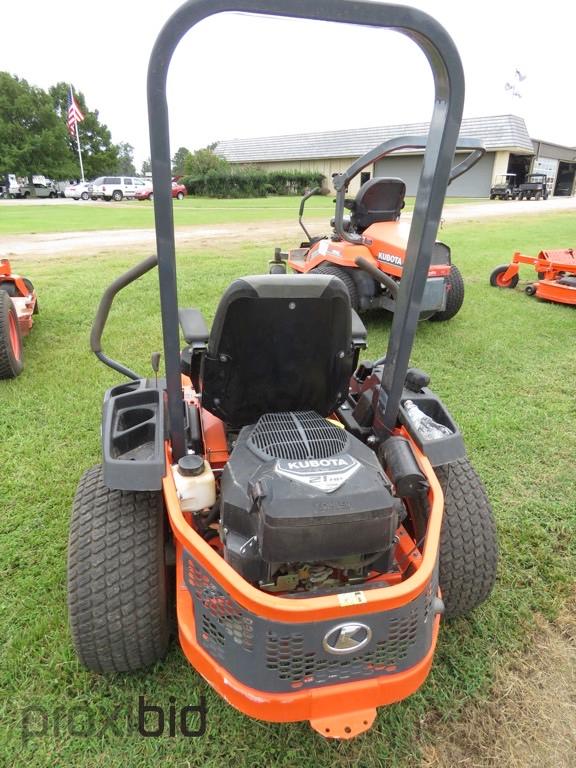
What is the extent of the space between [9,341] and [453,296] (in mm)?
4075

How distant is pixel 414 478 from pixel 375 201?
14.4 feet

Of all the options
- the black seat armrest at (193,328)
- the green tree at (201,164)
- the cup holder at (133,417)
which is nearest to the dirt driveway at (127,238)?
the cup holder at (133,417)

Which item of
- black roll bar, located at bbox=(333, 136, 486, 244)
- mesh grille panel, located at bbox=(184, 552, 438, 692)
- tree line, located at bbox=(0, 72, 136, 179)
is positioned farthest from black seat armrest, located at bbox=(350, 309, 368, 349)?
tree line, located at bbox=(0, 72, 136, 179)

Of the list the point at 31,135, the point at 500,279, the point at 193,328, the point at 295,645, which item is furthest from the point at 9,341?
the point at 31,135

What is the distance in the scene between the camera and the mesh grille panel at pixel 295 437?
5.32ft

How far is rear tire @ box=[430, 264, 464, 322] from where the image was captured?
5512mm

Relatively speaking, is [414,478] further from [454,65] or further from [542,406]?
[542,406]

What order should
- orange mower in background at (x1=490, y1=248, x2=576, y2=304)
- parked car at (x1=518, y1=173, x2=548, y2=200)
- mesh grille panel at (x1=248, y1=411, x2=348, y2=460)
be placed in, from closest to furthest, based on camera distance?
1. mesh grille panel at (x1=248, y1=411, x2=348, y2=460)
2. orange mower in background at (x1=490, y1=248, x2=576, y2=304)
3. parked car at (x1=518, y1=173, x2=548, y2=200)

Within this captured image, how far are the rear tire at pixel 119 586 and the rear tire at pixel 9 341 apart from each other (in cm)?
238

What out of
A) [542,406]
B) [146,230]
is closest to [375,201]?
[542,406]

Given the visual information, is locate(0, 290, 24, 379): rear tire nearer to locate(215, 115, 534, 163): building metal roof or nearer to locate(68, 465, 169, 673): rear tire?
locate(68, 465, 169, 673): rear tire

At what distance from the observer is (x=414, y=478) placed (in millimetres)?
1738

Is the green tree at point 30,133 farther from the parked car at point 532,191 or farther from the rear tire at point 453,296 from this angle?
the rear tire at point 453,296

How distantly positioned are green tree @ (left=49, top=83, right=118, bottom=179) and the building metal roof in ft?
42.4
